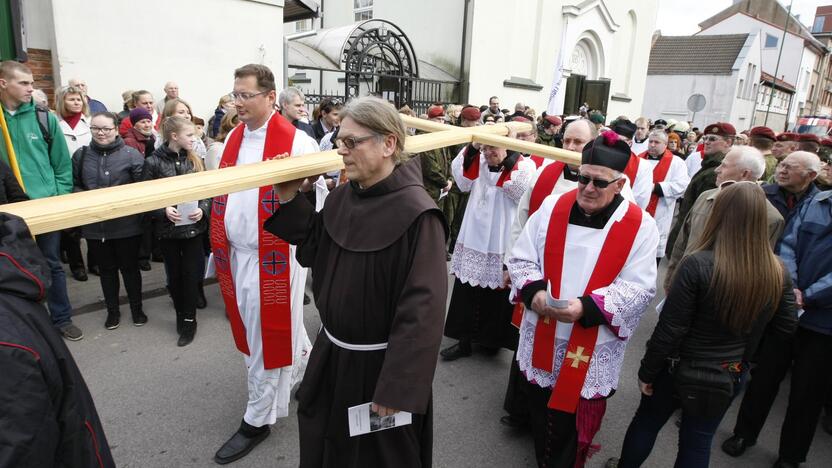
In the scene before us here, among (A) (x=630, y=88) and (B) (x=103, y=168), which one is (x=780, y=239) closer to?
(B) (x=103, y=168)

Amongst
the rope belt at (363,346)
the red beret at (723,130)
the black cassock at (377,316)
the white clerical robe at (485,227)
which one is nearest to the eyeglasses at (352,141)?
the black cassock at (377,316)

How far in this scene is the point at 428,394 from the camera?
1892mm

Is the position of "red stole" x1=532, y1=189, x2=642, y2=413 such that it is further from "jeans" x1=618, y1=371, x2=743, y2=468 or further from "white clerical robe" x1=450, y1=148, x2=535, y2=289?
"white clerical robe" x1=450, y1=148, x2=535, y2=289

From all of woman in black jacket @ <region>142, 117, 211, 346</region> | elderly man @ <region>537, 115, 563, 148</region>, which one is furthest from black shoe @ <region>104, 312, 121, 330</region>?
elderly man @ <region>537, 115, 563, 148</region>

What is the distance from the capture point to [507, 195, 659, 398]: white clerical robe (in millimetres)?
2406

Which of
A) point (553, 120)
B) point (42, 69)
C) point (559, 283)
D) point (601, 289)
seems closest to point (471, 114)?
point (559, 283)

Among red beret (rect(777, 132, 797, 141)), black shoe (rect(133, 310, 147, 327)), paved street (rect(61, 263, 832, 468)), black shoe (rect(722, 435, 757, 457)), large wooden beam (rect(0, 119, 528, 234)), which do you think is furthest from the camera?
red beret (rect(777, 132, 797, 141))

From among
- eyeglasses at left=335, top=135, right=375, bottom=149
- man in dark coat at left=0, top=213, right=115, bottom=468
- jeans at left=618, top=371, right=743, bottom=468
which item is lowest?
jeans at left=618, top=371, right=743, bottom=468

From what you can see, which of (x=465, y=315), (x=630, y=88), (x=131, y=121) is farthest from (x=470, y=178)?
(x=630, y=88)

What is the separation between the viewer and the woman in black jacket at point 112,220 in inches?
168

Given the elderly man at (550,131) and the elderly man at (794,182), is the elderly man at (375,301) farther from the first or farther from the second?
the elderly man at (550,131)

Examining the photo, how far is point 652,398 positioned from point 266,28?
8233 mm

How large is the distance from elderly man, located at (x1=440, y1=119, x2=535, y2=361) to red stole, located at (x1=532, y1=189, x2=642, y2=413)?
1.26 metres

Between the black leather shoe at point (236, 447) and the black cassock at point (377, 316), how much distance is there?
35.3 inches
